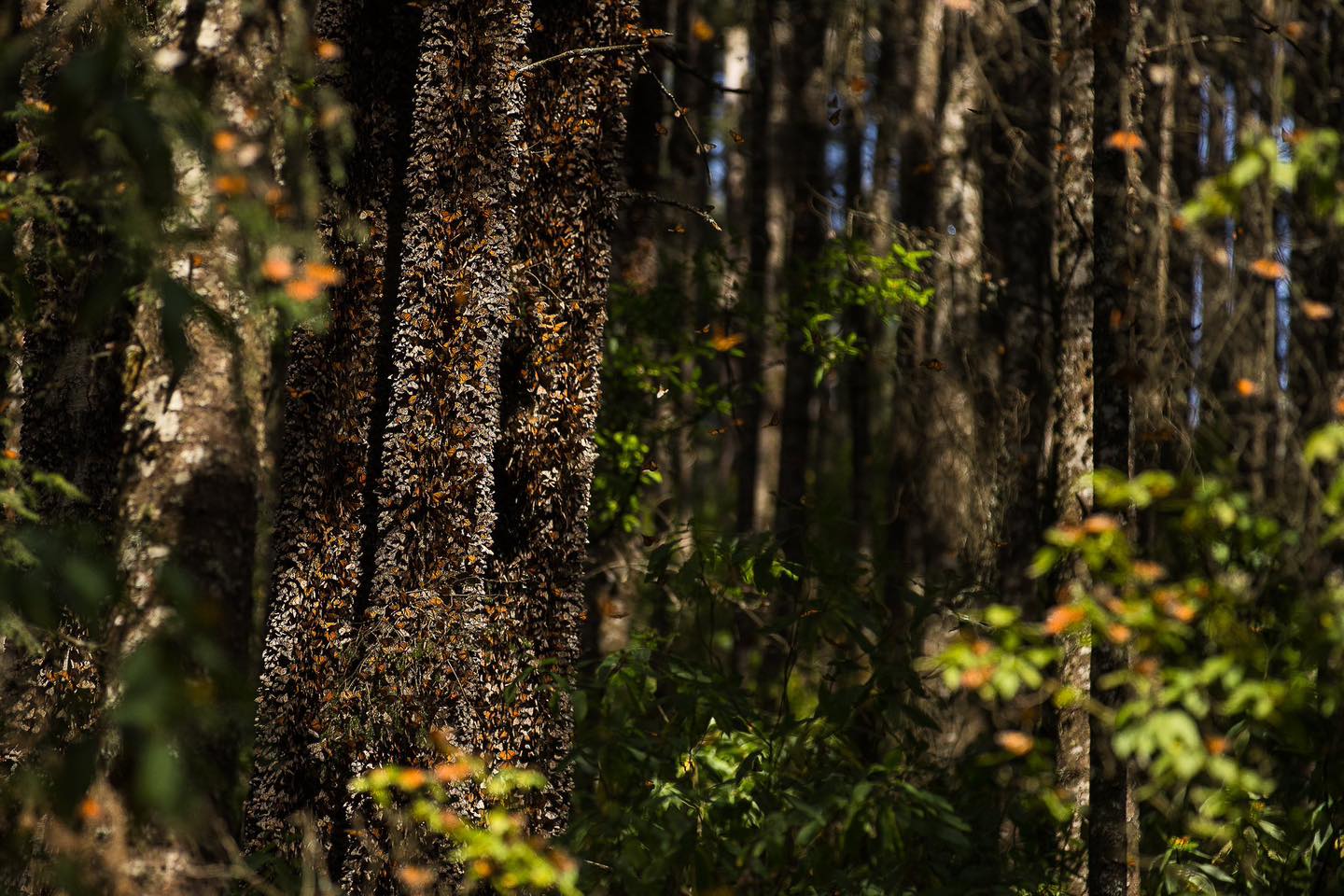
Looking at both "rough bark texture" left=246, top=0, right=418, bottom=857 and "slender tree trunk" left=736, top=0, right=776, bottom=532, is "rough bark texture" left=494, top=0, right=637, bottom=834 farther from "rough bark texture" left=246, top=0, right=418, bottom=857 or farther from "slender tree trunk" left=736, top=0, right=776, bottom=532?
"slender tree trunk" left=736, top=0, right=776, bottom=532

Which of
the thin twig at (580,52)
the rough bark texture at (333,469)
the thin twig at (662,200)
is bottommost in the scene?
the rough bark texture at (333,469)

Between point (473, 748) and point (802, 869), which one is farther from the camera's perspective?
point (802, 869)

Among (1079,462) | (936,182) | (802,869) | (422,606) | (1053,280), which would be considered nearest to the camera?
(422,606)

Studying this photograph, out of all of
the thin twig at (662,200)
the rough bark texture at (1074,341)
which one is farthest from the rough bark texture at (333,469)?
the rough bark texture at (1074,341)

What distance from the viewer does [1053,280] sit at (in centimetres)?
658

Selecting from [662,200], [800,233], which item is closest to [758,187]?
[800,233]

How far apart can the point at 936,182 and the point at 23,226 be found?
7.56 metres

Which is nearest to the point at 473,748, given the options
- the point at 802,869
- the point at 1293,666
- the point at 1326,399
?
the point at 802,869

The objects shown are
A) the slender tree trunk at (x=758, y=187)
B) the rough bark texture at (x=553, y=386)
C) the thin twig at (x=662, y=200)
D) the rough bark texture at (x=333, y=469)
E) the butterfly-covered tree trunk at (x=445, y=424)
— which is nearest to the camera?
the butterfly-covered tree trunk at (x=445, y=424)

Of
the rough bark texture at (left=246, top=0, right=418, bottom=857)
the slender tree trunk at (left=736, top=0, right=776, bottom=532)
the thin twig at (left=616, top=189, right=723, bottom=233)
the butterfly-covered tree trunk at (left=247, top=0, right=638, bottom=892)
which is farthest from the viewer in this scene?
the slender tree trunk at (left=736, top=0, right=776, bottom=532)

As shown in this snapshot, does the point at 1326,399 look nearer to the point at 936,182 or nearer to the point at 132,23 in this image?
the point at 936,182

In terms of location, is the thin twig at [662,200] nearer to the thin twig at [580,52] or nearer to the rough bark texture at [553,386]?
the rough bark texture at [553,386]

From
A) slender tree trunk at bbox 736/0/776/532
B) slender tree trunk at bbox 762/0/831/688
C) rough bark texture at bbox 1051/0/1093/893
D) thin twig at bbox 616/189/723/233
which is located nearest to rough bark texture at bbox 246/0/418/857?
thin twig at bbox 616/189/723/233

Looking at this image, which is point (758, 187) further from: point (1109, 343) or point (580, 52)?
point (580, 52)
